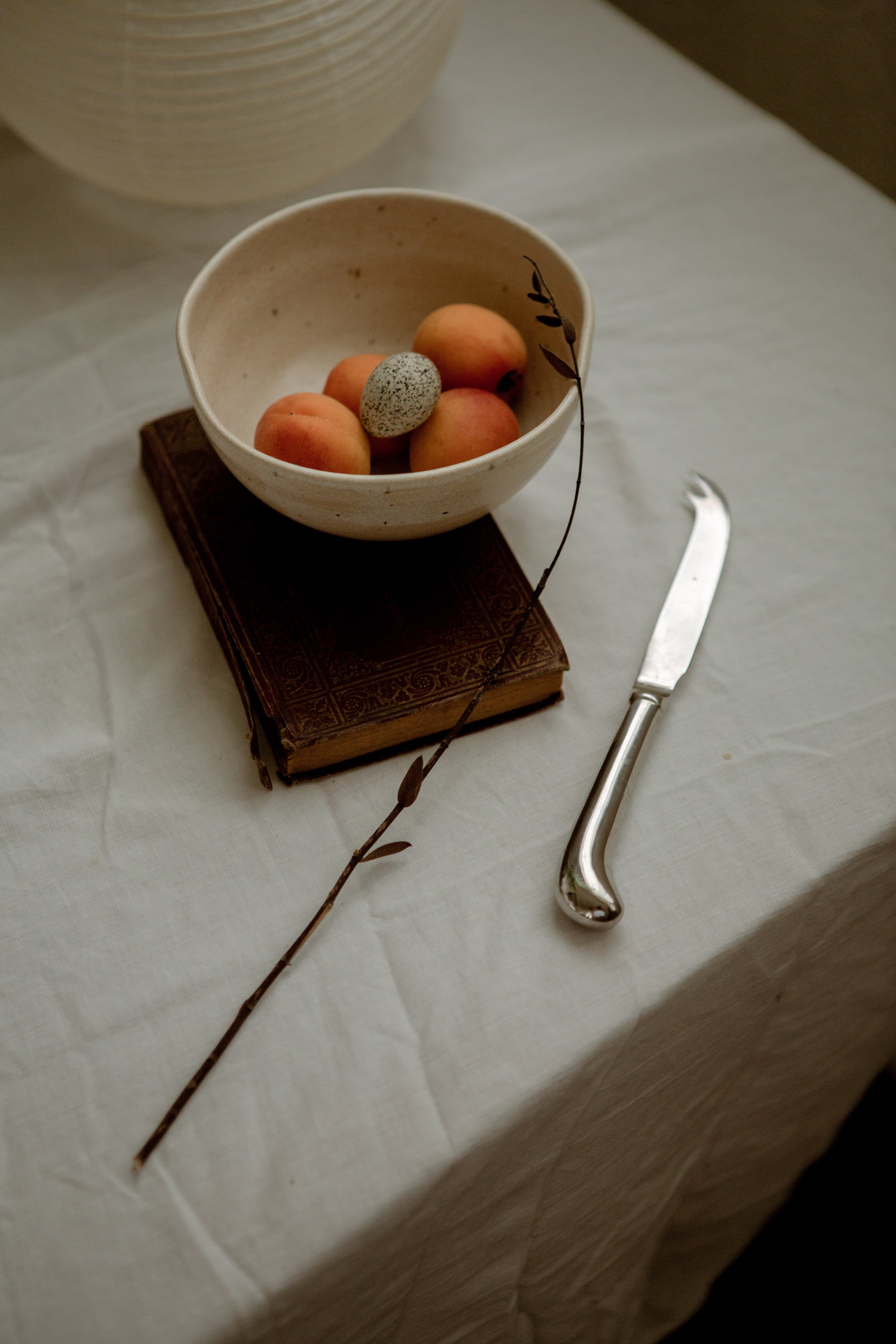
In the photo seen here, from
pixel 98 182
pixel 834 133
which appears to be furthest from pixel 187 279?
pixel 834 133

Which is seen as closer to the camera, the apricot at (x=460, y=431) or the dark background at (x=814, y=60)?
the apricot at (x=460, y=431)

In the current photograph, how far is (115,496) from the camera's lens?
1.73 ft

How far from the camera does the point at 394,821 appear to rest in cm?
43

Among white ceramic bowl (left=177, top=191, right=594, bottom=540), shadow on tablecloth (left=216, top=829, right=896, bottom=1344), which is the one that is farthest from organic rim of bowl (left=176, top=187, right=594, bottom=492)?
shadow on tablecloth (left=216, top=829, right=896, bottom=1344)

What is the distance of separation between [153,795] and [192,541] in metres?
0.14

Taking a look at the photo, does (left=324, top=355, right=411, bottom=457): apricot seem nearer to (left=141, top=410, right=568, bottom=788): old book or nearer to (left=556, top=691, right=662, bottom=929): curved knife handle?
(left=141, top=410, right=568, bottom=788): old book

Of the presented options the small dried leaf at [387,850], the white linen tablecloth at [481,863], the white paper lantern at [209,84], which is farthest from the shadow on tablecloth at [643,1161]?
the white paper lantern at [209,84]

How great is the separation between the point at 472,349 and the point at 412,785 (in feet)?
0.77

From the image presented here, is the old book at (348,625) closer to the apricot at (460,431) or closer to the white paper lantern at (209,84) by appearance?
the apricot at (460,431)

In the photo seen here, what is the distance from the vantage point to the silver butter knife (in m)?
0.40

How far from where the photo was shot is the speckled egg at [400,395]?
0.43 metres

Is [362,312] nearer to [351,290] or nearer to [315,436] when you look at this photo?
[351,290]

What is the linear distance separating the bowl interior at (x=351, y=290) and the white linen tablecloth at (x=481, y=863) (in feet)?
0.27

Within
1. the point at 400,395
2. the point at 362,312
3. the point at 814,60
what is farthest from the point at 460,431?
the point at 814,60
